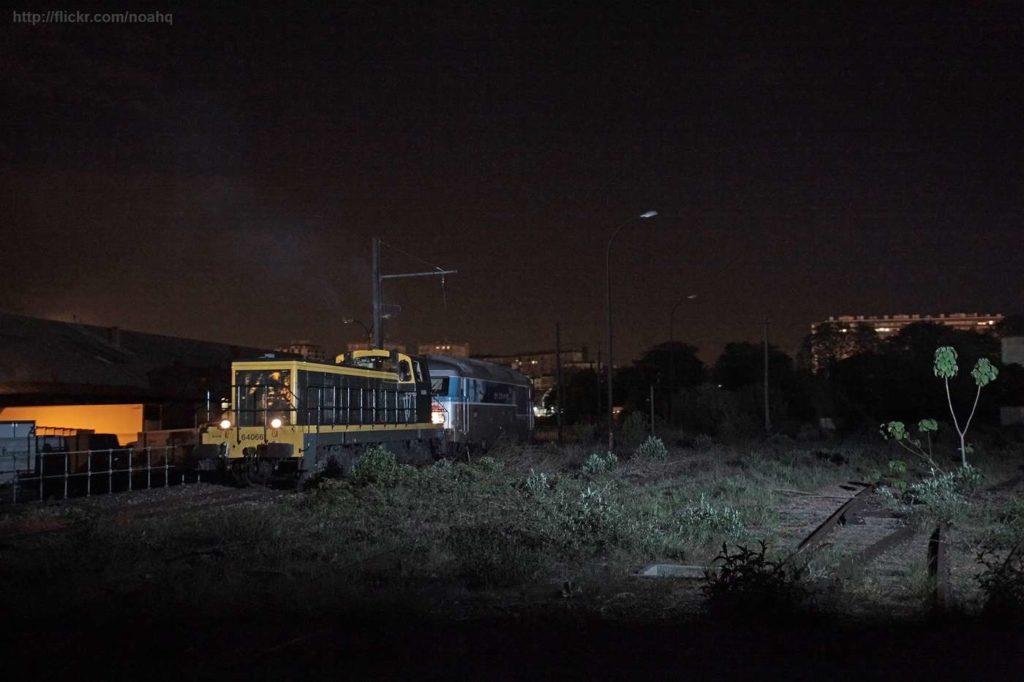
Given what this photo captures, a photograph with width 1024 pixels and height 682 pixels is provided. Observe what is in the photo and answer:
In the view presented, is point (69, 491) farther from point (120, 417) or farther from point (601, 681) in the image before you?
point (601, 681)

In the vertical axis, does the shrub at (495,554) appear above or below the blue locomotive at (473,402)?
below

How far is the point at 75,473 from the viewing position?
79.7 ft

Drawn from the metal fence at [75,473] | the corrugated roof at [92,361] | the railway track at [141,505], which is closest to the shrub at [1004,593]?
the railway track at [141,505]

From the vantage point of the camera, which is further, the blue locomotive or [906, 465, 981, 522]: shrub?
the blue locomotive

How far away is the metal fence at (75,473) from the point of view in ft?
74.4

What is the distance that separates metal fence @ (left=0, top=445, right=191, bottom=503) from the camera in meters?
22.7

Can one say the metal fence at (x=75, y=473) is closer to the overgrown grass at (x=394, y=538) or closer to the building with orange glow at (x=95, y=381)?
the building with orange glow at (x=95, y=381)

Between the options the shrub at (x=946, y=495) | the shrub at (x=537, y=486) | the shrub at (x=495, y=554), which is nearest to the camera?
the shrub at (x=495, y=554)

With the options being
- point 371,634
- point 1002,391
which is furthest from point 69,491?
point 1002,391

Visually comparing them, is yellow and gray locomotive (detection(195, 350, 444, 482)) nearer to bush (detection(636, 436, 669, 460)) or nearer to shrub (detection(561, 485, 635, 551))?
→ shrub (detection(561, 485, 635, 551))

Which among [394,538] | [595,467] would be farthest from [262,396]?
[394,538]

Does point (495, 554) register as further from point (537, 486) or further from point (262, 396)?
point (262, 396)

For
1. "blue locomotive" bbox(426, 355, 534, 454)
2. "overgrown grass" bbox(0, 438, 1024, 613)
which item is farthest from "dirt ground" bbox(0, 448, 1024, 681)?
"blue locomotive" bbox(426, 355, 534, 454)

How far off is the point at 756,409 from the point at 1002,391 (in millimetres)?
21496
